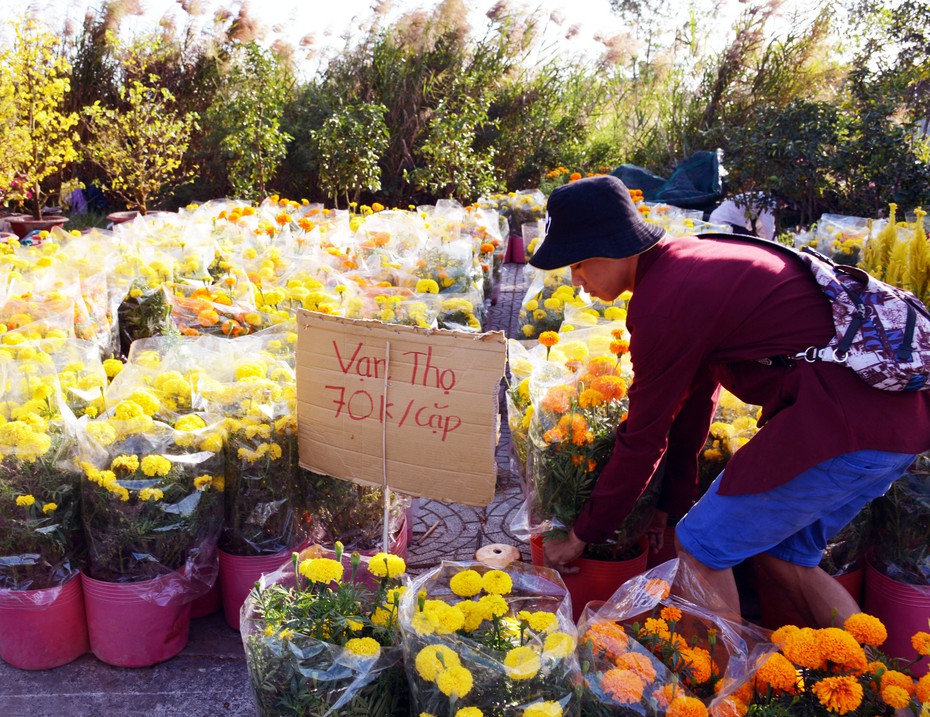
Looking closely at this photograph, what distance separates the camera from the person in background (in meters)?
1.76

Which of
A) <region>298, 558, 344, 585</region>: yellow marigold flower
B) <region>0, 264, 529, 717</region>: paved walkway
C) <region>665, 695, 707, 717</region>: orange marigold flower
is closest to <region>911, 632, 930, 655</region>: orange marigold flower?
<region>665, 695, 707, 717</region>: orange marigold flower

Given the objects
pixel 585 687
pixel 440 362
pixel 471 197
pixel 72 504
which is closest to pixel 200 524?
pixel 72 504

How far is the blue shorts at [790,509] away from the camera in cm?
179

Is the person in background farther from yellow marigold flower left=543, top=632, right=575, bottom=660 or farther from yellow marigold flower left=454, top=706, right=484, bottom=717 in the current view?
yellow marigold flower left=454, top=706, right=484, bottom=717

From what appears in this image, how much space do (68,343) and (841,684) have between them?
2.76m

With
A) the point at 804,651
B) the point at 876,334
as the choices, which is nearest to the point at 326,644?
the point at 804,651

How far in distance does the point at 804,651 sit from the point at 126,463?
1762 millimetres

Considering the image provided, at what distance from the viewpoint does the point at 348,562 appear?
1876 millimetres

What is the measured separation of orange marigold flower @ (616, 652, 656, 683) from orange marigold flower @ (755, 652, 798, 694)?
19 centimetres

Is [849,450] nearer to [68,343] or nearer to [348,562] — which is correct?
[348,562]

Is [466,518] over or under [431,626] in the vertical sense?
under

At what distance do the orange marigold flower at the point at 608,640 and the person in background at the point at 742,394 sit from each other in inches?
19.6

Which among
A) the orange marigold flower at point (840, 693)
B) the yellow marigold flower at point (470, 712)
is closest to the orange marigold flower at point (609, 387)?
the orange marigold flower at point (840, 693)

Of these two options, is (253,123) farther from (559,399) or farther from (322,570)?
(322,570)
